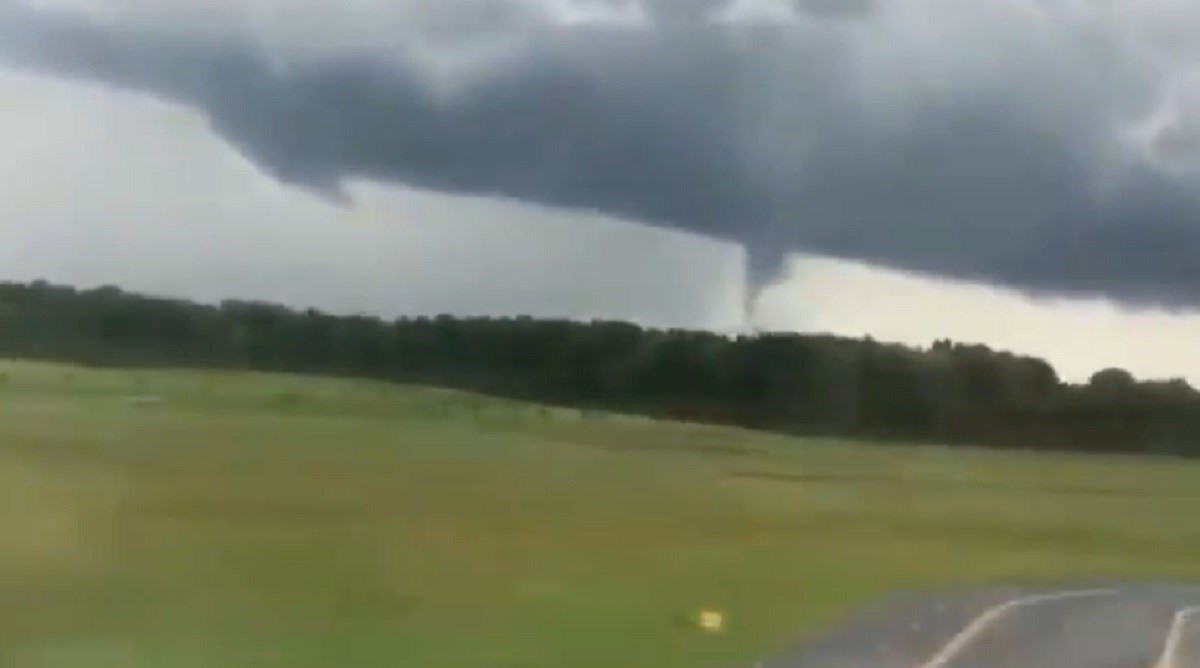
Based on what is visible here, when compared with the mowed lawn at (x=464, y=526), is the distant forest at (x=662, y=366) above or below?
above

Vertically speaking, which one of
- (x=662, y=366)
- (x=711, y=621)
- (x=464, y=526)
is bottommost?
(x=711, y=621)

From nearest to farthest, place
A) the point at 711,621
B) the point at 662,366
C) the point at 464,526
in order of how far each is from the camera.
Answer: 1. the point at 464,526
2. the point at 711,621
3. the point at 662,366

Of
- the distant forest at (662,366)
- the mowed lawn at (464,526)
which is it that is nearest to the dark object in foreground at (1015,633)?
the mowed lawn at (464,526)

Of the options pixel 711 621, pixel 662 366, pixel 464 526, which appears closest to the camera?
pixel 464 526

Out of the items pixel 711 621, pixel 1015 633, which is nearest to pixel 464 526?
pixel 711 621

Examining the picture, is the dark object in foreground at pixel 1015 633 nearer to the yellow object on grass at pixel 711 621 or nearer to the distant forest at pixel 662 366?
the yellow object on grass at pixel 711 621

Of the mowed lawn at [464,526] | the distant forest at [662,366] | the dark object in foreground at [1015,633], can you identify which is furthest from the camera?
the dark object in foreground at [1015,633]

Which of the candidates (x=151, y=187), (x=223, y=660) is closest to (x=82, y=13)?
(x=151, y=187)

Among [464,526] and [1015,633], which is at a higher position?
[464,526]

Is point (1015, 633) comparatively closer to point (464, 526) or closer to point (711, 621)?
point (711, 621)
